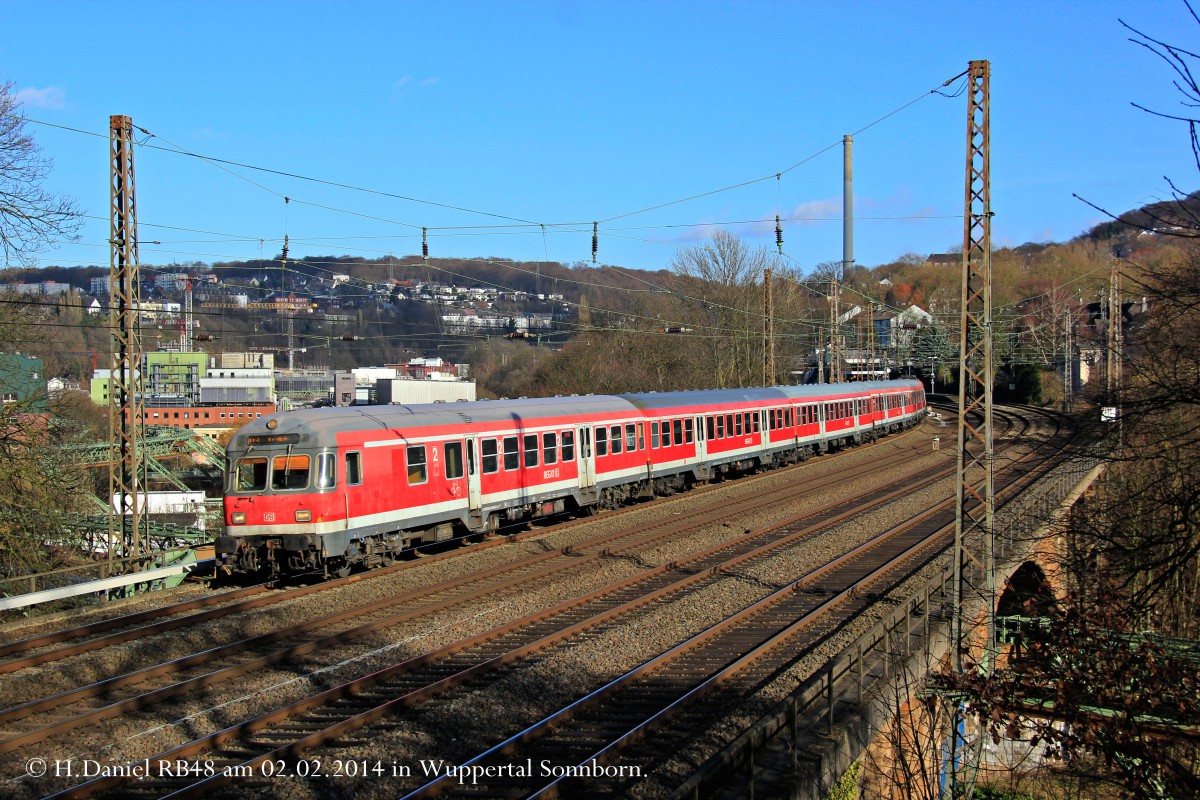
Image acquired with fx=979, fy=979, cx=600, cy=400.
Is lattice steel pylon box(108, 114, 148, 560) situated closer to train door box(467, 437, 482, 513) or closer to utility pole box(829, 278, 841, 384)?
train door box(467, 437, 482, 513)

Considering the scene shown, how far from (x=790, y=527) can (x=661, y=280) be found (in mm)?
47859

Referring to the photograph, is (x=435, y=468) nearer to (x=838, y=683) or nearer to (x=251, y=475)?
(x=251, y=475)

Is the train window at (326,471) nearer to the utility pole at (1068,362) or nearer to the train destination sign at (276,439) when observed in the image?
the train destination sign at (276,439)

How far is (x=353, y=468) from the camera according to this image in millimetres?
16172

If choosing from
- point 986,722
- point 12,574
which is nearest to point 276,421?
point 12,574

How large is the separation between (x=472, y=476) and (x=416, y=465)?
1786 mm

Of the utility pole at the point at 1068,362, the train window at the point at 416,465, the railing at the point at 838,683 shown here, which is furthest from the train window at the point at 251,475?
the utility pole at the point at 1068,362

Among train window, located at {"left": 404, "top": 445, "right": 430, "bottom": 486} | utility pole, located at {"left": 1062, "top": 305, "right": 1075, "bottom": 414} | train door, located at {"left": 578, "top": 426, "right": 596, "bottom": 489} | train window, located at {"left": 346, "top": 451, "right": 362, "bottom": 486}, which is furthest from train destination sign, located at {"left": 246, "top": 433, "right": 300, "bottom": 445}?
utility pole, located at {"left": 1062, "top": 305, "right": 1075, "bottom": 414}

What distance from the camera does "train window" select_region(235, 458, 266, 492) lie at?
16031 mm

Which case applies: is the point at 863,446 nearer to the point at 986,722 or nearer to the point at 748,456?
the point at 748,456

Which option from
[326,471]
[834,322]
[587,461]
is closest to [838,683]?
[326,471]

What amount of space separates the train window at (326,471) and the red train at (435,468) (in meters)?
0.02

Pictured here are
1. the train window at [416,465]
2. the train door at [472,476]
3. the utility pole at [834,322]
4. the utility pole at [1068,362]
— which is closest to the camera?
the utility pole at [1068,362]

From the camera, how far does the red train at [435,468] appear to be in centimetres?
1576
